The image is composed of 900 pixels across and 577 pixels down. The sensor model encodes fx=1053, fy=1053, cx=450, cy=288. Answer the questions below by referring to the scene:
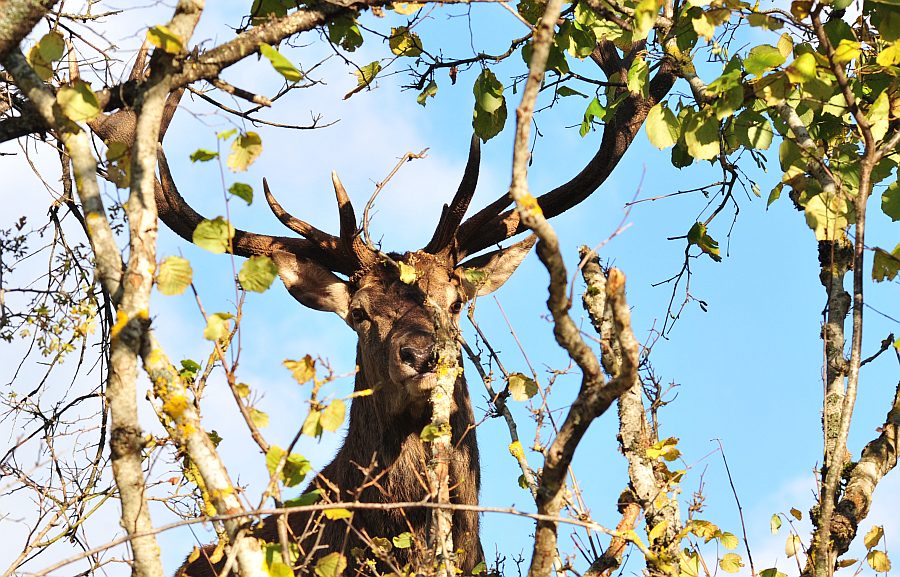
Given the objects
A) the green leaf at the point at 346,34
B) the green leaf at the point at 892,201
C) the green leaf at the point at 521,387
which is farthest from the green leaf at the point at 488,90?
the green leaf at the point at 892,201

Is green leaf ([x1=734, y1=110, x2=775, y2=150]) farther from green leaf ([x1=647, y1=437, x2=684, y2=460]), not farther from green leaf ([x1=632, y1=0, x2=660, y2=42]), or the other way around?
green leaf ([x1=647, y1=437, x2=684, y2=460])

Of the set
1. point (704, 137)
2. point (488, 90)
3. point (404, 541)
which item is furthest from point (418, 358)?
point (704, 137)

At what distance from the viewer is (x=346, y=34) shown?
20.1 feet

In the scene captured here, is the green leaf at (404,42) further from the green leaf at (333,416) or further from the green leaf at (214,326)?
the green leaf at (333,416)

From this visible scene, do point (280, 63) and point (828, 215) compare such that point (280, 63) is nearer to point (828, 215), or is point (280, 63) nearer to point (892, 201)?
point (828, 215)

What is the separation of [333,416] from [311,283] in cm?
438

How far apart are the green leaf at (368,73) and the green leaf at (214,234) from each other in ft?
8.61

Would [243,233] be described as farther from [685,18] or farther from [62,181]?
[685,18]

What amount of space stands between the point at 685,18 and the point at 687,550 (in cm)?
258

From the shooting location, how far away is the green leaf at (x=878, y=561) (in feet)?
16.0

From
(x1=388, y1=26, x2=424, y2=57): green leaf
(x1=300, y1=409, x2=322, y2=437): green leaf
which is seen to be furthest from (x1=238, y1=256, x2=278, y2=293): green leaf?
(x1=388, y1=26, x2=424, y2=57): green leaf

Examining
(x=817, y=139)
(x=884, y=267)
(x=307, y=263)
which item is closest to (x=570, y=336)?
(x=884, y=267)

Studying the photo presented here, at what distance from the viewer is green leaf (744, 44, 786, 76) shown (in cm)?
467

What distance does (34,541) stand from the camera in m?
5.60
